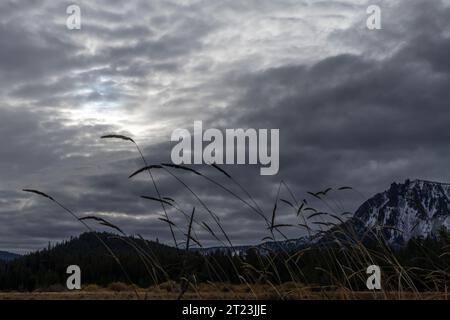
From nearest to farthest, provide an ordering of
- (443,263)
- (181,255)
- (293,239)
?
1. (181,255)
2. (293,239)
3. (443,263)

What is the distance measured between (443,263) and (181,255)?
4091mm

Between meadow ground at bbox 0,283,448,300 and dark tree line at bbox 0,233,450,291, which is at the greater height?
dark tree line at bbox 0,233,450,291

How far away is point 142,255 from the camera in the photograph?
4.71 meters

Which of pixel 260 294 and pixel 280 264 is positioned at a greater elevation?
pixel 280 264

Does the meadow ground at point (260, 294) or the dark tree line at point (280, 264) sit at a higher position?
the dark tree line at point (280, 264)

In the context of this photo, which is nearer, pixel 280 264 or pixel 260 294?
pixel 260 294

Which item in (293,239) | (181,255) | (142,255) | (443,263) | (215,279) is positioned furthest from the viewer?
(443,263)
